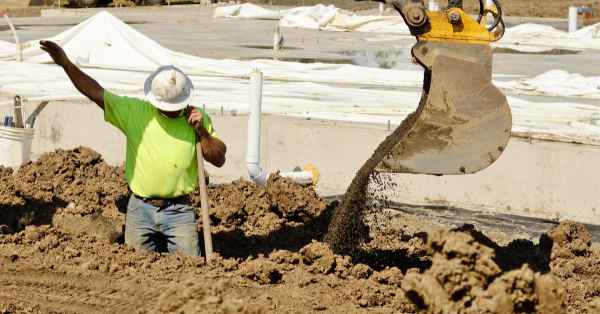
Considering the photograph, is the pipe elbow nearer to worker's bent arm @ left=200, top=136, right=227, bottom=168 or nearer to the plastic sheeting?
worker's bent arm @ left=200, top=136, right=227, bottom=168

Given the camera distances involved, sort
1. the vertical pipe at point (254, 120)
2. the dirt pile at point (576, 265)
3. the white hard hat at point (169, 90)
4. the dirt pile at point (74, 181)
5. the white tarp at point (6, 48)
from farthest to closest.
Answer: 1. the white tarp at point (6, 48)
2. the vertical pipe at point (254, 120)
3. the dirt pile at point (74, 181)
4. the white hard hat at point (169, 90)
5. the dirt pile at point (576, 265)

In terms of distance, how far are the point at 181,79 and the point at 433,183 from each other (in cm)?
355

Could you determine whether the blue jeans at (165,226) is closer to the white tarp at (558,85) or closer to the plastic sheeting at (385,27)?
the white tarp at (558,85)

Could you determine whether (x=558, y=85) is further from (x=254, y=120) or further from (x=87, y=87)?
(x=87, y=87)

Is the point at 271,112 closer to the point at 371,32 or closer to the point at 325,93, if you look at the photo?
the point at 325,93

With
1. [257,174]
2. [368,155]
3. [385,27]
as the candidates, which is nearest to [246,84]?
[368,155]

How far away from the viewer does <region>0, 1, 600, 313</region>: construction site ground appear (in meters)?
5.20

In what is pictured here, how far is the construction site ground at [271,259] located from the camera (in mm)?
5199

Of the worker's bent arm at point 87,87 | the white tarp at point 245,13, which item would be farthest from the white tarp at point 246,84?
the white tarp at point 245,13

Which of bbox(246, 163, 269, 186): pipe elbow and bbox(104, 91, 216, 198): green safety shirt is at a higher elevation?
bbox(104, 91, 216, 198): green safety shirt

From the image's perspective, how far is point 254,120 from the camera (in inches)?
411

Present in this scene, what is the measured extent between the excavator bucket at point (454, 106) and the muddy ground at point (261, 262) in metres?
0.52

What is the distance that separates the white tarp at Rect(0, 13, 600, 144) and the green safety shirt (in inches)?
153

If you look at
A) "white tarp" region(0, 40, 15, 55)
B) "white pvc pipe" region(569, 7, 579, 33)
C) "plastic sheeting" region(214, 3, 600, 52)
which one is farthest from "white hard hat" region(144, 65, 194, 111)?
"white pvc pipe" region(569, 7, 579, 33)
